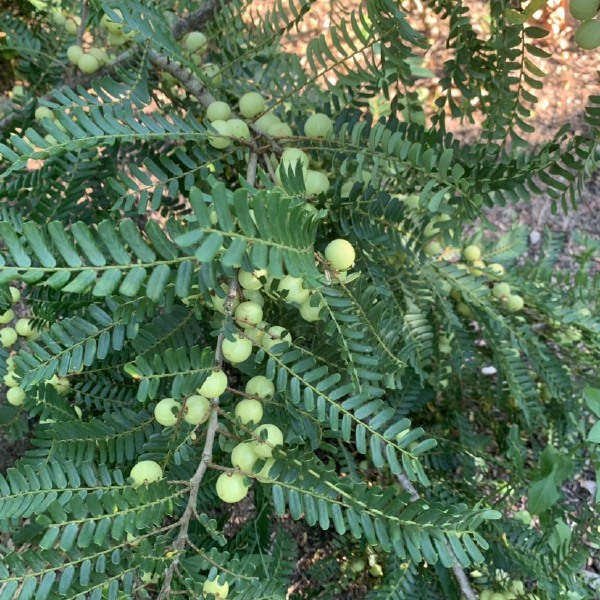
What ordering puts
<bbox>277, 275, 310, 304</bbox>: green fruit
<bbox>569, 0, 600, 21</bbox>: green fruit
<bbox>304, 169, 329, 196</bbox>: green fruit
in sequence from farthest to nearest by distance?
1. <bbox>304, 169, 329, 196</bbox>: green fruit
2. <bbox>277, 275, 310, 304</bbox>: green fruit
3. <bbox>569, 0, 600, 21</bbox>: green fruit

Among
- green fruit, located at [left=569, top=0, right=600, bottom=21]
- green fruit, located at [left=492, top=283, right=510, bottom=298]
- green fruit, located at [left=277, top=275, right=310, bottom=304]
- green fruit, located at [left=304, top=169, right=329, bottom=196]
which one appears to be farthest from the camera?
green fruit, located at [left=492, top=283, right=510, bottom=298]

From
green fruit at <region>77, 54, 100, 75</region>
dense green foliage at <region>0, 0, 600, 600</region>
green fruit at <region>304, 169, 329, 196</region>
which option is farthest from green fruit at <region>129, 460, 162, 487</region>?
green fruit at <region>77, 54, 100, 75</region>

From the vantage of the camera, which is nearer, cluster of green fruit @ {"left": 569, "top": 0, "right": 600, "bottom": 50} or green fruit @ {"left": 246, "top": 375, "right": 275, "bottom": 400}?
cluster of green fruit @ {"left": 569, "top": 0, "right": 600, "bottom": 50}

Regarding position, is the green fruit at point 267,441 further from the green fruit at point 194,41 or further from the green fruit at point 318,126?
the green fruit at point 194,41

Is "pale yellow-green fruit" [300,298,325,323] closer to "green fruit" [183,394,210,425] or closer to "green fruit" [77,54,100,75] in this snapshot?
"green fruit" [183,394,210,425]

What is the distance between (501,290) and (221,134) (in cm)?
80

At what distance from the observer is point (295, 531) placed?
1639mm

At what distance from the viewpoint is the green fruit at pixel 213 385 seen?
608 millimetres

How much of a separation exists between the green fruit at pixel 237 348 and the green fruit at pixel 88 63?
71 centimetres

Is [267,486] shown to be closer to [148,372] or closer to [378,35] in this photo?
[148,372]

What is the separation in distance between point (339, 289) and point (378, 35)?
33cm

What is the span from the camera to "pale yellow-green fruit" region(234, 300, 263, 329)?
0.62m

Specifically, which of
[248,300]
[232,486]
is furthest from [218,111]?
[232,486]

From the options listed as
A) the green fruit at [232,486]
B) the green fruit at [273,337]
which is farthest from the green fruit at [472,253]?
the green fruit at [232,486]
